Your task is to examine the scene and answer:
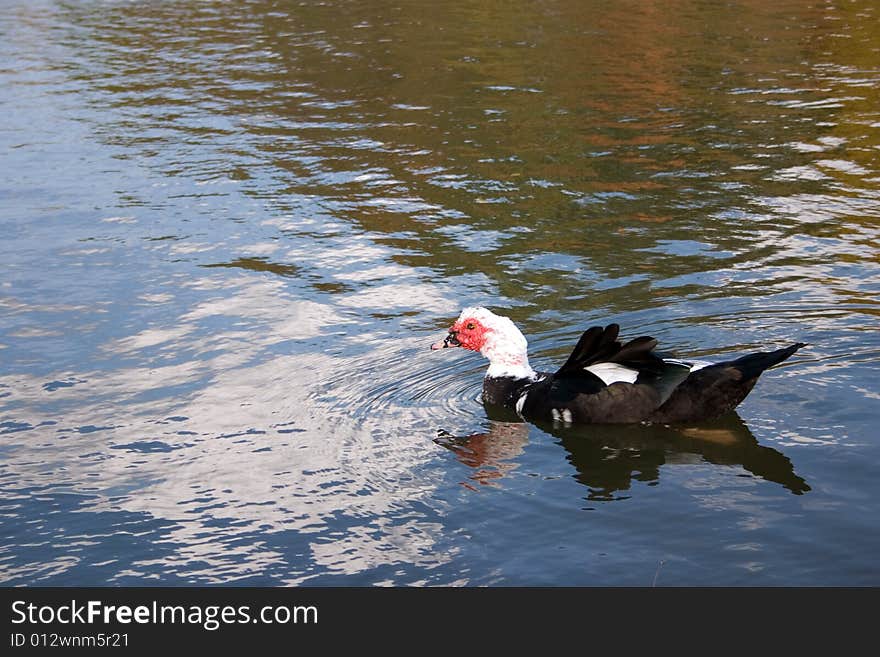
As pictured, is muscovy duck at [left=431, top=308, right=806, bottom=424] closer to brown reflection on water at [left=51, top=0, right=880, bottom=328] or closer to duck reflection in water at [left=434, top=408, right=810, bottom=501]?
duck reflection in water at [left=434, top=408, right=810, bottom=501]

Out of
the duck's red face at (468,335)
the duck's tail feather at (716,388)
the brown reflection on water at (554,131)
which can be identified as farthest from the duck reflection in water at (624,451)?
the brown reflection on water at (554,131)

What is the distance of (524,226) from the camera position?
46.6 ft

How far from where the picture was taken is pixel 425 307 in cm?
1182

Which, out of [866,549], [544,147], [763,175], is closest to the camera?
[866,549]

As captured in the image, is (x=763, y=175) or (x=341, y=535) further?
(x=763, y=175)

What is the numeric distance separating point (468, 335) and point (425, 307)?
1911 mm

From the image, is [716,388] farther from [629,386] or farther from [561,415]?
[561,415]

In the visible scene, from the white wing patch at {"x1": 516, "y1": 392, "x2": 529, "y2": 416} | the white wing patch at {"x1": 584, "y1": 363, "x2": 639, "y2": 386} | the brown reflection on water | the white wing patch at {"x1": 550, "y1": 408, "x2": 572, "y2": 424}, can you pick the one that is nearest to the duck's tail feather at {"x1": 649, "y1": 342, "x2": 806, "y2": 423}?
the white wing patch at {"x1": 584, "y1": 363, "x2": 639, "y2": 386}

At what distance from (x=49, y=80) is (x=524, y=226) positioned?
13.7 m

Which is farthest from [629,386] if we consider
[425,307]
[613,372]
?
[425,307]

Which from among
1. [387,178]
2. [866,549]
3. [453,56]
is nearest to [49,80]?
[453,56]

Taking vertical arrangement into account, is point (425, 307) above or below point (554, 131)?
below

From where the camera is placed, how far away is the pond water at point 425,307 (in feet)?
24.4
